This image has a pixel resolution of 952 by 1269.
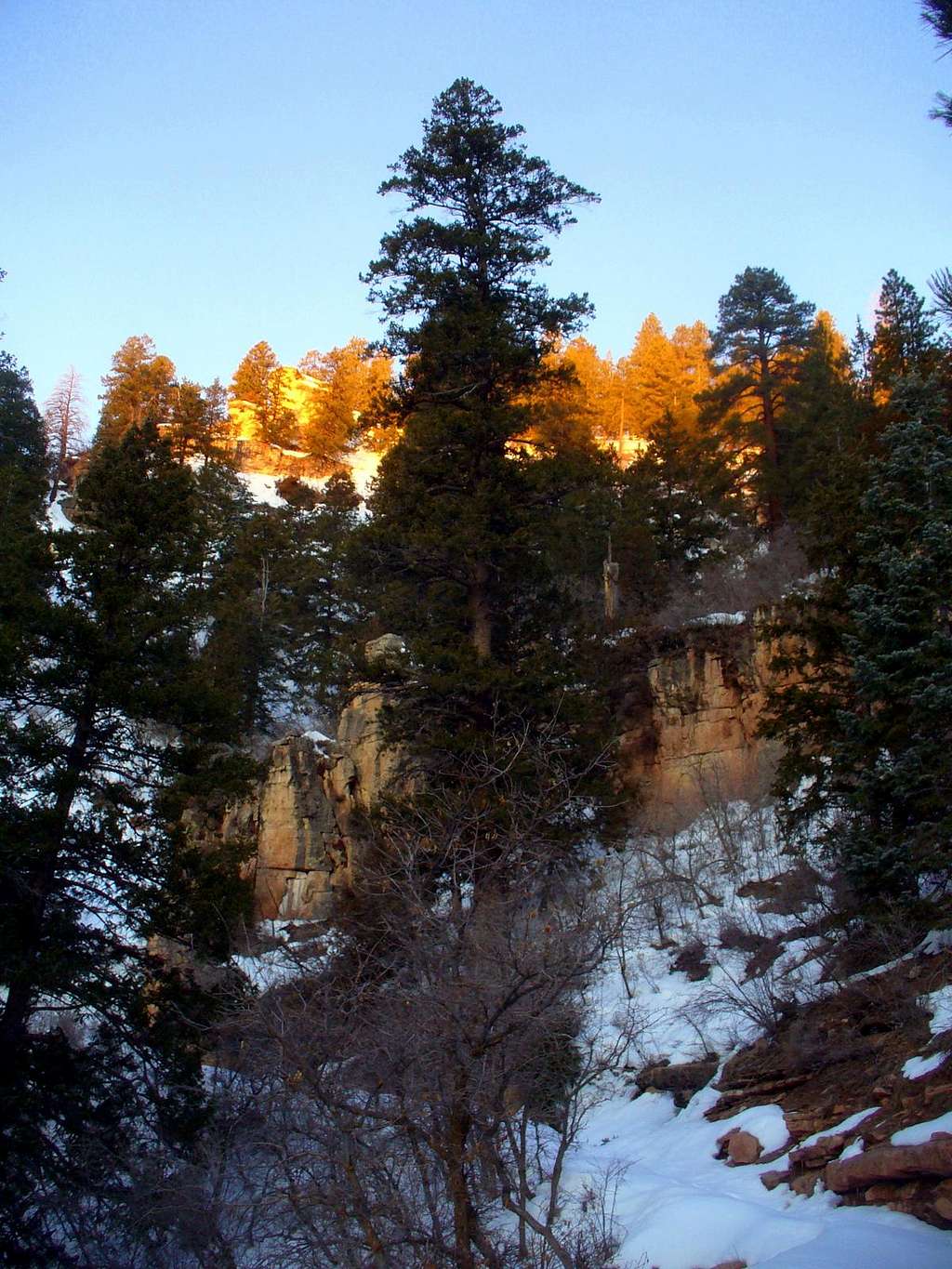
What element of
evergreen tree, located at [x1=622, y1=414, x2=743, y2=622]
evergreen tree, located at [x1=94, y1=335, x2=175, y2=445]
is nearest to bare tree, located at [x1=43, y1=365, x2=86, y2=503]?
evergreen tree, located at [x1=94, y1=335, x2=175, y2=445]

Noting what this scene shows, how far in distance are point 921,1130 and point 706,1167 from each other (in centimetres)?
382

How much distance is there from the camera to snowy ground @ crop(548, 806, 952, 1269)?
25.8 feet

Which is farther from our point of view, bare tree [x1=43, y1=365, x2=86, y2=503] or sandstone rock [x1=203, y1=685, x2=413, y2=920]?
bare tree [x1=43, y1=365, x2=86, y2=503]

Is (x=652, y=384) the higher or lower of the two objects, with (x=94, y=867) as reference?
higher

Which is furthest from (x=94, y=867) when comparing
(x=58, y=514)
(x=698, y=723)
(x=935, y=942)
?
(x=58, y=514)

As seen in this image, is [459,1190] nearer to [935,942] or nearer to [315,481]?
[935,942]

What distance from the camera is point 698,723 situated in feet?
86.7

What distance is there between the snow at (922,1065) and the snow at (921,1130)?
2.67 ft

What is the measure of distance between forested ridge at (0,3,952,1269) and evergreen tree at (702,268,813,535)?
9500 mm

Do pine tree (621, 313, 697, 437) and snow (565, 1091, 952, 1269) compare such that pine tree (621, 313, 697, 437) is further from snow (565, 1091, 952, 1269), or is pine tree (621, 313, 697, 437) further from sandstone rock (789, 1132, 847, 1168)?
sandstone rock (789, 1132, 847, 1168)

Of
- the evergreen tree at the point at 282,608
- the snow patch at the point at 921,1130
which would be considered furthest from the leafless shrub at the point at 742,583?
the snow patch at the point at 921,1130

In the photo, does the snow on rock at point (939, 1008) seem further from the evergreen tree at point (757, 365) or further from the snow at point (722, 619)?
the evergreen tree at point (757, 365)

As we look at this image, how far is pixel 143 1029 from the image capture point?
38.8ft

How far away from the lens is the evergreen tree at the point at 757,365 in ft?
117
